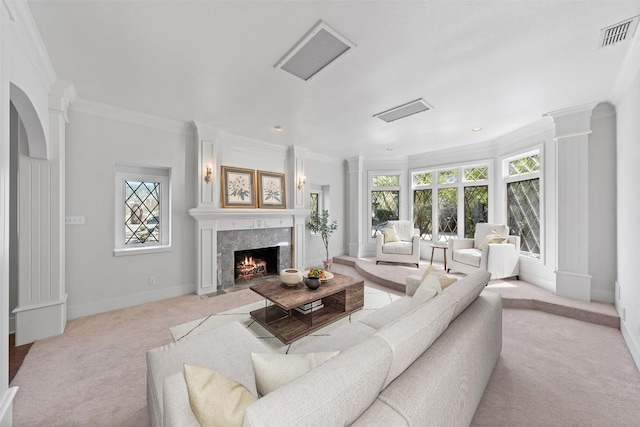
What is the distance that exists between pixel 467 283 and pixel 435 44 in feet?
5.97

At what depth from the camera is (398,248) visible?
202 inches

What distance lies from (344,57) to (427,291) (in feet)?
6.55

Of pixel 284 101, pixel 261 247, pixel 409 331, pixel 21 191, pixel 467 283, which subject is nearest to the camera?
pixel 409 331

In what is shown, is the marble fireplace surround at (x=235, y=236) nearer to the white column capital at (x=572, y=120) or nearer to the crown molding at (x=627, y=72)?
the white column capital at (x=572, y=120)

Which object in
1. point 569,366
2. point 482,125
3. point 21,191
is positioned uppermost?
point 482,125

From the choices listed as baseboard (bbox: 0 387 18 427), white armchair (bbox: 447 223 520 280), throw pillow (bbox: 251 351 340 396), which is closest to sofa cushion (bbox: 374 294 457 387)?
throw pillow (bbox: 251 351 340 396)

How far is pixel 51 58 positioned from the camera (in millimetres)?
2225

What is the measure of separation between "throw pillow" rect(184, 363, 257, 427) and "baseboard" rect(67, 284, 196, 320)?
3.29 metres

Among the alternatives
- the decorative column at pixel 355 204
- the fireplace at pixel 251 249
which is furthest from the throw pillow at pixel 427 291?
the decorative column at pixel 355 204

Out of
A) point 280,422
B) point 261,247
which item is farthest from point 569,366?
point 261,247

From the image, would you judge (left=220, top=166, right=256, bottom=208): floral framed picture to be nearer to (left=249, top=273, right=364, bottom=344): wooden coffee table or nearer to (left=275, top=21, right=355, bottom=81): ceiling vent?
(left=249, top=273, right=364, bottom=344): wooden coffee table

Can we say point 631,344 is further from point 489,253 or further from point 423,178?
point 423,178

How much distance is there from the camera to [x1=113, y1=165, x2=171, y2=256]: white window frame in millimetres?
3438

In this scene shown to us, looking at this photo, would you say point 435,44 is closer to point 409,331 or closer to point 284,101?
point 284,101
